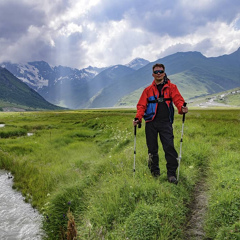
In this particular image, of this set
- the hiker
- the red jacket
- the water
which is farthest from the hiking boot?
the water

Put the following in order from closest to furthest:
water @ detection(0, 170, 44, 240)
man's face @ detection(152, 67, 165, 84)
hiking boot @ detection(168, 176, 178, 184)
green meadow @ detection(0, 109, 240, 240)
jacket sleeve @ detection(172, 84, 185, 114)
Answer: green meadow @ detection(0, 109, 240, 240), hiking boot @ detection(168, 176, 178, 184), jacket sleeve @ detection(172, 84, 185, 114), man's face @ detection(152, 67, 165, 84), water @ detection(0, 170, 44, 240)

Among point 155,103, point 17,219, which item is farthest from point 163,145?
point 17,219

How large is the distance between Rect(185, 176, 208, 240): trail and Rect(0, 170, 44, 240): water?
5.02 meters

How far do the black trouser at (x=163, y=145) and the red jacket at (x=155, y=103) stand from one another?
315 millimetres

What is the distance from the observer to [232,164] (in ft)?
23.4

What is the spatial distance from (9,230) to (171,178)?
622cm

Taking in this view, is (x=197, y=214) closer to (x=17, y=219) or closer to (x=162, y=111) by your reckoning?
(x=162, y=111)

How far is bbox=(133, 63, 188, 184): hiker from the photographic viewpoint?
21.2 ft

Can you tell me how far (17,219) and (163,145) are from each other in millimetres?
6554

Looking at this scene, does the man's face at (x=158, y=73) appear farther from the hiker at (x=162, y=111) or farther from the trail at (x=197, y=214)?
the trail at (x=197, y=214)

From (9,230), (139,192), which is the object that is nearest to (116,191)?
(139,192)

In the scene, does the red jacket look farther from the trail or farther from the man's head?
the trail

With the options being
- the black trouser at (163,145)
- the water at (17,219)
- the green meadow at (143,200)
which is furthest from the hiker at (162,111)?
the water at (17,219)

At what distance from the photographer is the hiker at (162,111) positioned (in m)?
6.48
